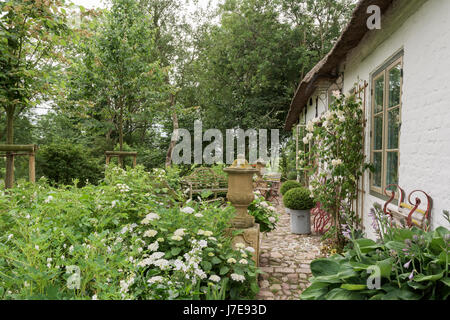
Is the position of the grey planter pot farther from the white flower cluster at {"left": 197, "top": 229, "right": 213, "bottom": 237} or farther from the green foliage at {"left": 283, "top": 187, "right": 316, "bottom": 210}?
the white flower cluster at {"left": 197, "top": 229, "right": 213, "bottom": 237}

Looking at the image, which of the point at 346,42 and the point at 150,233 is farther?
the point at 346,42

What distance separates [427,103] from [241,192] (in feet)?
6.36

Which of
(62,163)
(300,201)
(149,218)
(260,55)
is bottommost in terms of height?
(300,201)

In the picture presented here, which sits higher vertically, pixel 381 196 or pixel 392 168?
pixel 392 168

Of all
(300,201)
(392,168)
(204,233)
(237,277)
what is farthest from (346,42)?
(237,277)

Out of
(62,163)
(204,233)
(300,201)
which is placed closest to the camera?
(204,233)

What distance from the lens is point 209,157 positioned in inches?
639

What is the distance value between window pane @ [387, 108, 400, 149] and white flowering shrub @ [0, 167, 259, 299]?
198 cm

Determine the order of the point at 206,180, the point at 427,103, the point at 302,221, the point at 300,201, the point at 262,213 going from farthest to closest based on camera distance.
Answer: the point at 206,180 → the point at 302,221 → the point at 300,201 → the point at 262,213 → the point at 427,103

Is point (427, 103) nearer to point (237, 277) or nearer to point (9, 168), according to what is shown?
point (237, 277)

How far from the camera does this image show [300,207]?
17.8 ft

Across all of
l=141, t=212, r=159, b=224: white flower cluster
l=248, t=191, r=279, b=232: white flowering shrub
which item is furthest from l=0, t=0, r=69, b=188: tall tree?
l=248, t=191, r=279, b=232: white flowering shrub

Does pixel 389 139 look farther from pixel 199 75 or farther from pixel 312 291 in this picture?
pixel 199 75

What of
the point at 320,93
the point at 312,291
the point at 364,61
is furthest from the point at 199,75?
the point at 312,291
